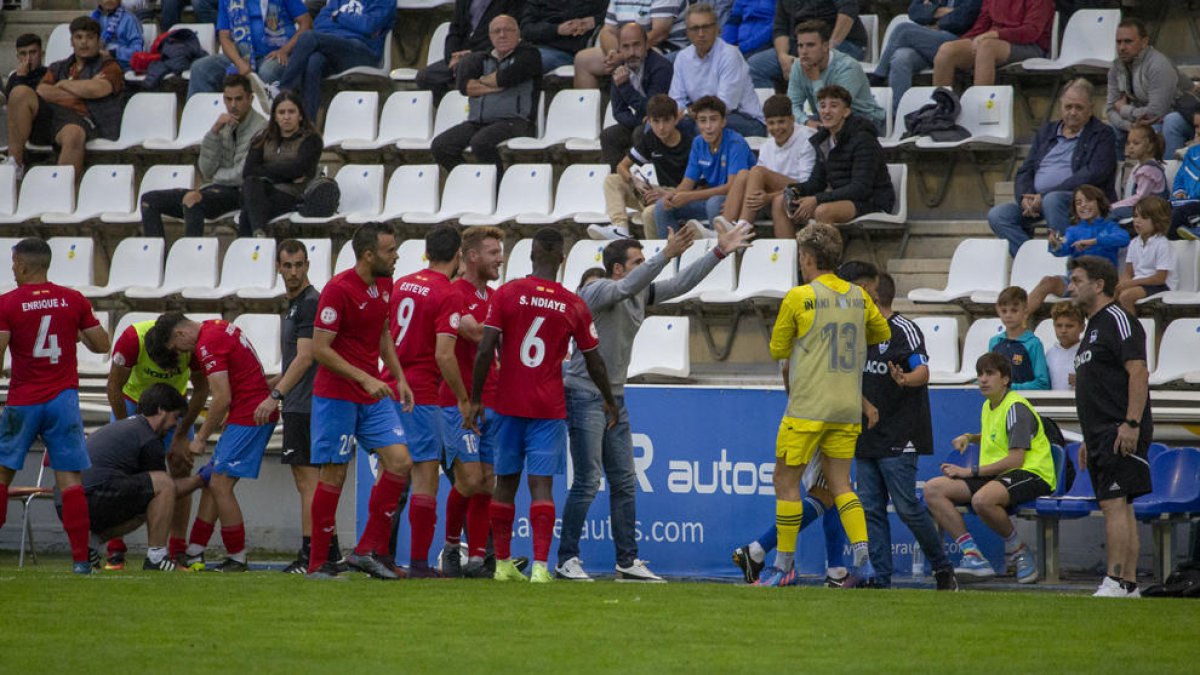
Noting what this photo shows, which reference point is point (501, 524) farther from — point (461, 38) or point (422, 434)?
point (461, 38)

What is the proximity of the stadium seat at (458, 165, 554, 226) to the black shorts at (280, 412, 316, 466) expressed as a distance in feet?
16.5

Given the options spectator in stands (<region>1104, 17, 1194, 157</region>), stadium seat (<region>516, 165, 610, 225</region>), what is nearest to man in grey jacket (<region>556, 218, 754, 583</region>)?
stadium seat (<region>516, 165, 610, 225</region>)

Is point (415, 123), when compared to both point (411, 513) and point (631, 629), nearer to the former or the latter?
point (411, 513)

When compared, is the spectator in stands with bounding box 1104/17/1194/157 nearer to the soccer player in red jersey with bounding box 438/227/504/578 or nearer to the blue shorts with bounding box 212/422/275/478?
the soccer player in red jersey with bounding box 438/227/504/578

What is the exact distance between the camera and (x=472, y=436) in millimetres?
11062

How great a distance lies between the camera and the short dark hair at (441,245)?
1090 centimetres

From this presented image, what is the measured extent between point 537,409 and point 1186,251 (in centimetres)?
597

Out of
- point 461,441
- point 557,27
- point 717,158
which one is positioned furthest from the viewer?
point 557,27

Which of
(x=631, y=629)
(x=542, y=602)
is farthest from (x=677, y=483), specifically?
(x=631, y=629)

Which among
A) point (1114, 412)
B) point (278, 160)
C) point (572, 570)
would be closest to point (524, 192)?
point (278, 160)

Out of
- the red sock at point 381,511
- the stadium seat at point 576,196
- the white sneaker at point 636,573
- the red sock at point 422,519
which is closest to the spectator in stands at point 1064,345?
the white sneaker at point 636,573

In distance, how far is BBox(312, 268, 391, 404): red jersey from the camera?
10.2 meters

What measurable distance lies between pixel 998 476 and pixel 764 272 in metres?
3.94

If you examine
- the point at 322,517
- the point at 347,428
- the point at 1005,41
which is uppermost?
the point at 1005,41
